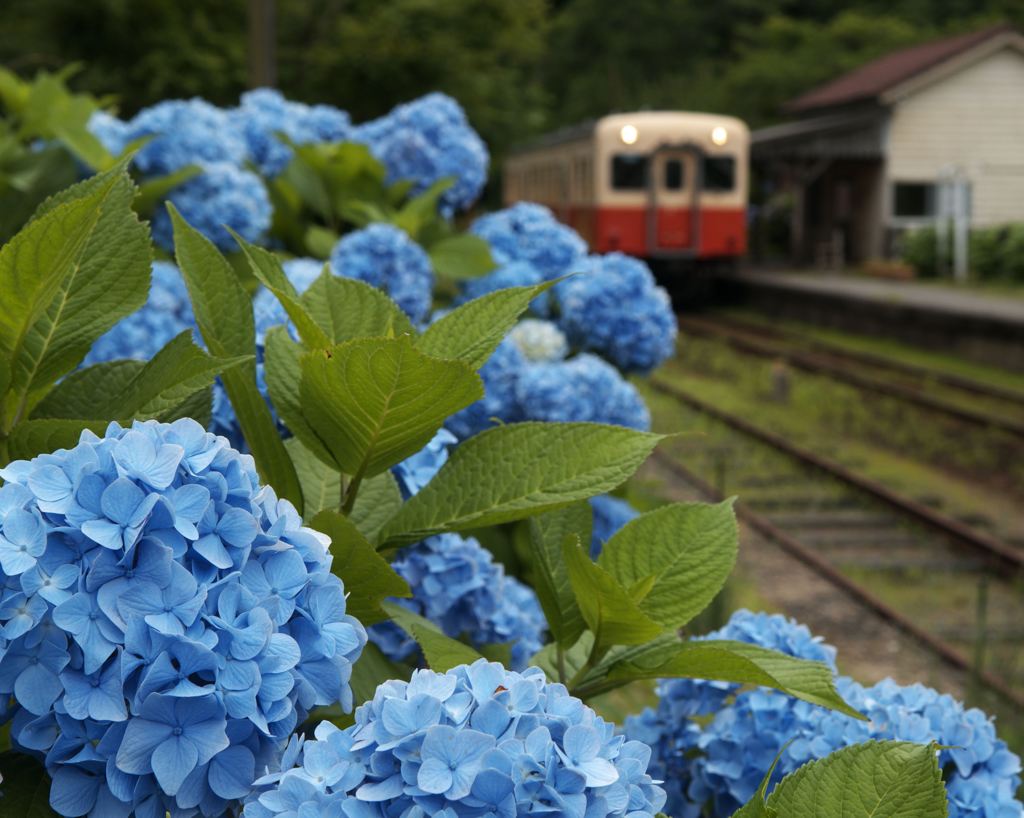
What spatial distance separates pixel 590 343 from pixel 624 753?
3102mm

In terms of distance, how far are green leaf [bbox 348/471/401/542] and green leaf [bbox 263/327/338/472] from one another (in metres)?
0.10

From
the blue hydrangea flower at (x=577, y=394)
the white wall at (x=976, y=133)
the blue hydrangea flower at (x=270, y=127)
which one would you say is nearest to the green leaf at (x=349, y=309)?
the blue hydrangea flower at (x=577, y=394)

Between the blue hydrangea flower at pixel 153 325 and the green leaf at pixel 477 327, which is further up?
the green leaf at pixel 477 327

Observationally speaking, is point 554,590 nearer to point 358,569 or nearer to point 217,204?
point 358,569

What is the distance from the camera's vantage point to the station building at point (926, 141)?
101 ft

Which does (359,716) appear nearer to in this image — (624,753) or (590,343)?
(624,753)

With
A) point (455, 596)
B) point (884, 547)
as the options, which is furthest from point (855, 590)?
point (455, 596)

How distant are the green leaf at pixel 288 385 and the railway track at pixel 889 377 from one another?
1121 centimetres

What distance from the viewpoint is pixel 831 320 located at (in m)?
21.9

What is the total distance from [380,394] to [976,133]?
107 ft

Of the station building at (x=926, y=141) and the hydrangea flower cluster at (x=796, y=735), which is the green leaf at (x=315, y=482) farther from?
the station building at (x=926, y=141)

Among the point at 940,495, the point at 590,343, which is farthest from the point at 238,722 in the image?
the point at 940,495

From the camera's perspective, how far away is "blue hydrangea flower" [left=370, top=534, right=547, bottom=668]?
1.62 m

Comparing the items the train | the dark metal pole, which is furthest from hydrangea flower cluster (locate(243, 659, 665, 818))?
the train
